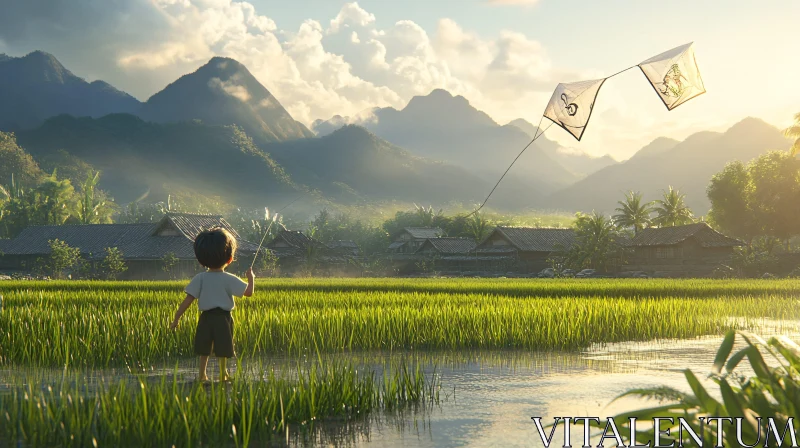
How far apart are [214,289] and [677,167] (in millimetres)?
192458

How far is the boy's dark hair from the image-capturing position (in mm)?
6023

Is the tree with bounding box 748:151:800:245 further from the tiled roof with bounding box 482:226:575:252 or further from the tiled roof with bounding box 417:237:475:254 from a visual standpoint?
the tiled roof with bounding box 417:237:475:254

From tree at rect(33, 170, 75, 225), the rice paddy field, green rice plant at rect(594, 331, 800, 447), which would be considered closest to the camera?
green rice plant at rect(594, 331, 800, 447)

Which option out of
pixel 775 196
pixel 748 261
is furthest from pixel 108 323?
pixel 775 196

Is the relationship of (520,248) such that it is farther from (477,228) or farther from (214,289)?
(214,289)

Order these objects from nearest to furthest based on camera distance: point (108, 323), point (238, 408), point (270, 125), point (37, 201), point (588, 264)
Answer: point (238, 408) → point (108, 323) → point (588, 264) → point (37, 201) → point (270, 125)

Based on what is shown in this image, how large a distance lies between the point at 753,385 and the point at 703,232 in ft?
160

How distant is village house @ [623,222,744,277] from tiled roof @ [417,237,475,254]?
37.7 ft

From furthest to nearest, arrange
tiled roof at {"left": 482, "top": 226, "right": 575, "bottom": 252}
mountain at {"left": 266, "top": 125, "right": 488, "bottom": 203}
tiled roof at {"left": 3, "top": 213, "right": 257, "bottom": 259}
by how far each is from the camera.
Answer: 1. mountain at {"left": 266, "top": 125, "right": 488, "bottom": 203}
2. tiled roof at {"left": 482, "top": 226, "right": 575, "bottom": 252}
3. tiled roof at {"left": 3, "top": 213, "right": 257, "bottom": 259}

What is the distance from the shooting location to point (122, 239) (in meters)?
44.0

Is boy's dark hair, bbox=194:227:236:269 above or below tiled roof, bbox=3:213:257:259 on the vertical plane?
below

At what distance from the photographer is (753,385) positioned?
11.6 ft

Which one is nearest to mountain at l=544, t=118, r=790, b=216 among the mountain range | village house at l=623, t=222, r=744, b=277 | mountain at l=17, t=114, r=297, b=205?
the mountain range

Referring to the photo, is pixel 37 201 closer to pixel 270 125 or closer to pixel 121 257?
pixel 121 257
